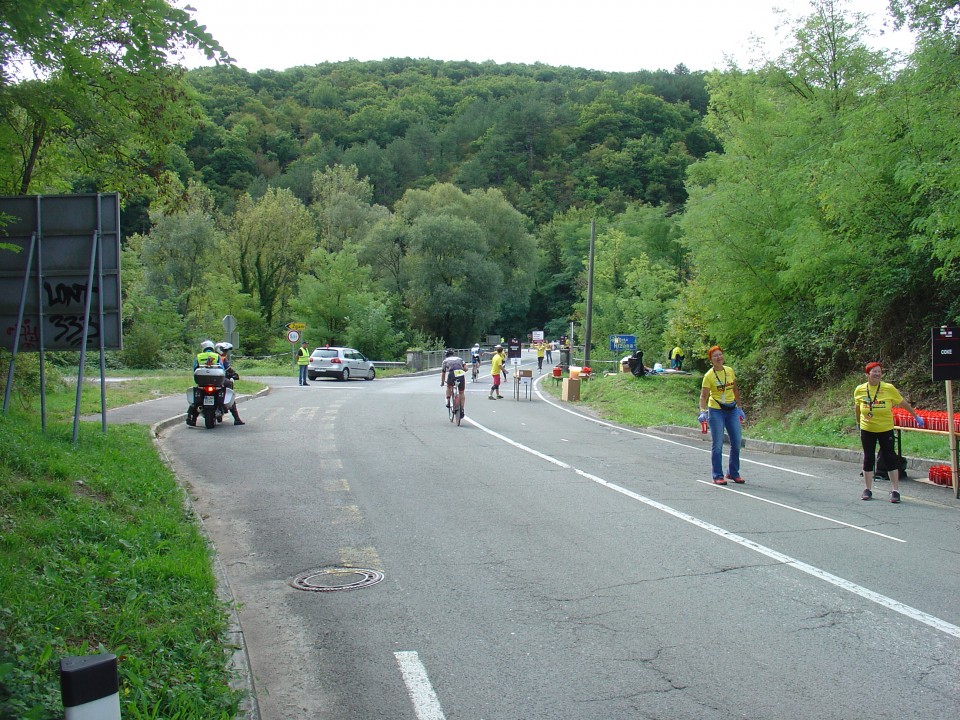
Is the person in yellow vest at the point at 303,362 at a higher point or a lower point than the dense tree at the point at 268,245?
lower

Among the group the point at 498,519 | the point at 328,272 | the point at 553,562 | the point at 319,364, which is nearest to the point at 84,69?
the point at 498,519

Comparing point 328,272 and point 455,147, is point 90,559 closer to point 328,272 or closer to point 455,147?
point 328,272

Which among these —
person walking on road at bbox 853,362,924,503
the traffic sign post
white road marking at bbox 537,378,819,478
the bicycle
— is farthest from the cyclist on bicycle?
the traffic sign post

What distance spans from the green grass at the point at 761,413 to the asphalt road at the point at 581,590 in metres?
4.00

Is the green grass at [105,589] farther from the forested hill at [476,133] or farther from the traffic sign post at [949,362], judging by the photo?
the forested hill at [476,133]

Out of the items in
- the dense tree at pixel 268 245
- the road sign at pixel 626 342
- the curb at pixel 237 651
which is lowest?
the curb at pixel 237 651

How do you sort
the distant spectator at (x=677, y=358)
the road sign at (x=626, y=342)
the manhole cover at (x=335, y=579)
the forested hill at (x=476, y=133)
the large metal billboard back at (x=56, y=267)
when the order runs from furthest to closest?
the forested hill at (x=476, y=133)
the road sign at (x=626, y=342)
the distant spectator at (x=677, y=358)
the large metal billboard back at (x=56, y=267)
the manhole cover at (x=335, y=579)

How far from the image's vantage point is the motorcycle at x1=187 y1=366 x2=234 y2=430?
16.5m

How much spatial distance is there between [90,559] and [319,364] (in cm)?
3484

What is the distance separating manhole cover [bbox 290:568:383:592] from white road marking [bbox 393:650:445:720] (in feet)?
4.83

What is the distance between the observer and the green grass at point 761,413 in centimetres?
1550

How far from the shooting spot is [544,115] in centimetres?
→ 11750

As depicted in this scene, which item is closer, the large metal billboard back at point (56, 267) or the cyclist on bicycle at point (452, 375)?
the large metal billboard back at point (56, 267)

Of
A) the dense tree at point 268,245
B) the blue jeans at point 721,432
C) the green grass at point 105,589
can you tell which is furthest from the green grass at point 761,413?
the dense tree at point 268,245
